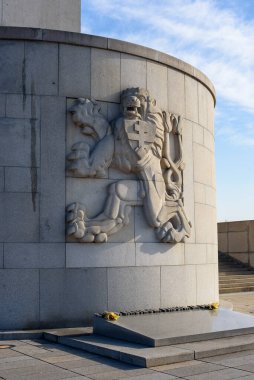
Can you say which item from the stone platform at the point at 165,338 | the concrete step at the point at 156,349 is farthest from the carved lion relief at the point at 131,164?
the concrete step at the point at 156,349

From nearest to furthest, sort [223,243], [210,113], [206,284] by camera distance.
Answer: [206,284], [210,113], [223,243]

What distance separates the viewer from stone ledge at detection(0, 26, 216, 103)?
1054cm

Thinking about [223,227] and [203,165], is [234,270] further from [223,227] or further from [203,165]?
[203,165]

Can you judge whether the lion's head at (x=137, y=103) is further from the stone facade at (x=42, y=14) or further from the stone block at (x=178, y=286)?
the stone facade at (x=42, y=14)

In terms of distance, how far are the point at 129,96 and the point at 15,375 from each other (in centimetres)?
596

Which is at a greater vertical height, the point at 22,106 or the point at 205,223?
the point at 22,106

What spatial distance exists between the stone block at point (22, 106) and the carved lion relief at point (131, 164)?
2.19 ft

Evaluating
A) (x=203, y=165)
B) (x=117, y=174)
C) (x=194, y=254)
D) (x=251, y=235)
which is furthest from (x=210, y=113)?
(x=251, y=235)

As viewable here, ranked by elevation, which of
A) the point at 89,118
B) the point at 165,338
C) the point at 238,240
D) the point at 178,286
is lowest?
the point at 165,338

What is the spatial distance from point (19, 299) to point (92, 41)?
5.15 m

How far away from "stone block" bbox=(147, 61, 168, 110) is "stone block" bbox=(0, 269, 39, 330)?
4.38 m

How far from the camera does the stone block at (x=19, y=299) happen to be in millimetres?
9992

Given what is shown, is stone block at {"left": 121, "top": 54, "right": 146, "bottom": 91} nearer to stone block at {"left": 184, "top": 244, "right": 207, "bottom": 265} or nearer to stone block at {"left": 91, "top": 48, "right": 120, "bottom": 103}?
stone block at {"left": 91, "top": 48, "right": 120, "bottom": 103}

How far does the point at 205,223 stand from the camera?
12609 mm
